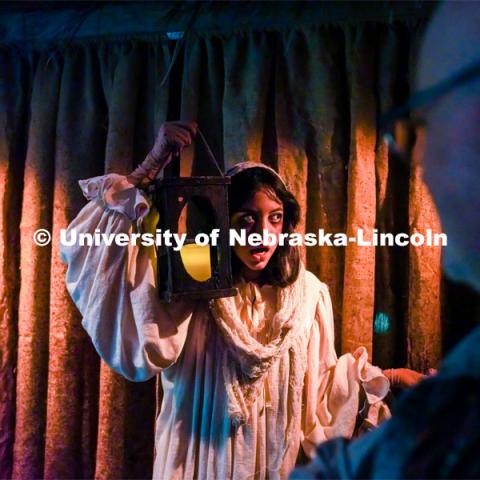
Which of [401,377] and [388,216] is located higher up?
[388,216]

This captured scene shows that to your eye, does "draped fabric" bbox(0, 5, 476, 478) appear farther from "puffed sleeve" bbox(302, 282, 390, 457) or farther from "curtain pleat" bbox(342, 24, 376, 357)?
"puffed sleeve" bbox(302, 282, 390, 457)

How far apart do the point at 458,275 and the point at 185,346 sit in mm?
823

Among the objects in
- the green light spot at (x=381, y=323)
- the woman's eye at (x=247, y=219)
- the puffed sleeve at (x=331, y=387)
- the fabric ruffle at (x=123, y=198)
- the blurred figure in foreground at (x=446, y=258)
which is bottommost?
the puffed sleeve at (x=331, y=387)

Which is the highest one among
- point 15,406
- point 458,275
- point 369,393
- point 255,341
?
point 458,275

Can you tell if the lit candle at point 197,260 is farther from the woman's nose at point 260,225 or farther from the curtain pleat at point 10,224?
the curtain pleat at point 10,224

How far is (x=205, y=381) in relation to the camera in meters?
1.09

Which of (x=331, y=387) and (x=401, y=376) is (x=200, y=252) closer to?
(x=331, y=387)

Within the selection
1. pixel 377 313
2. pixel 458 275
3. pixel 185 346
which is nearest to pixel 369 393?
pixel 377 313

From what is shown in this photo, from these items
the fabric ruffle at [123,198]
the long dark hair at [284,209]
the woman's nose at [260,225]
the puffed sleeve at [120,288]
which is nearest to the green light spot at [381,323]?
the long dark hair at [284,209]

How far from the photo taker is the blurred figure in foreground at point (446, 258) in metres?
0.25

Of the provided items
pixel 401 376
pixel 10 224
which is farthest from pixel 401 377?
pixel 10 224

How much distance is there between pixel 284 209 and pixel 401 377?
418mm

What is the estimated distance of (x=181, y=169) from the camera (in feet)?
4.31

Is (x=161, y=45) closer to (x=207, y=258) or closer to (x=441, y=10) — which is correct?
(x=207, y=258)
